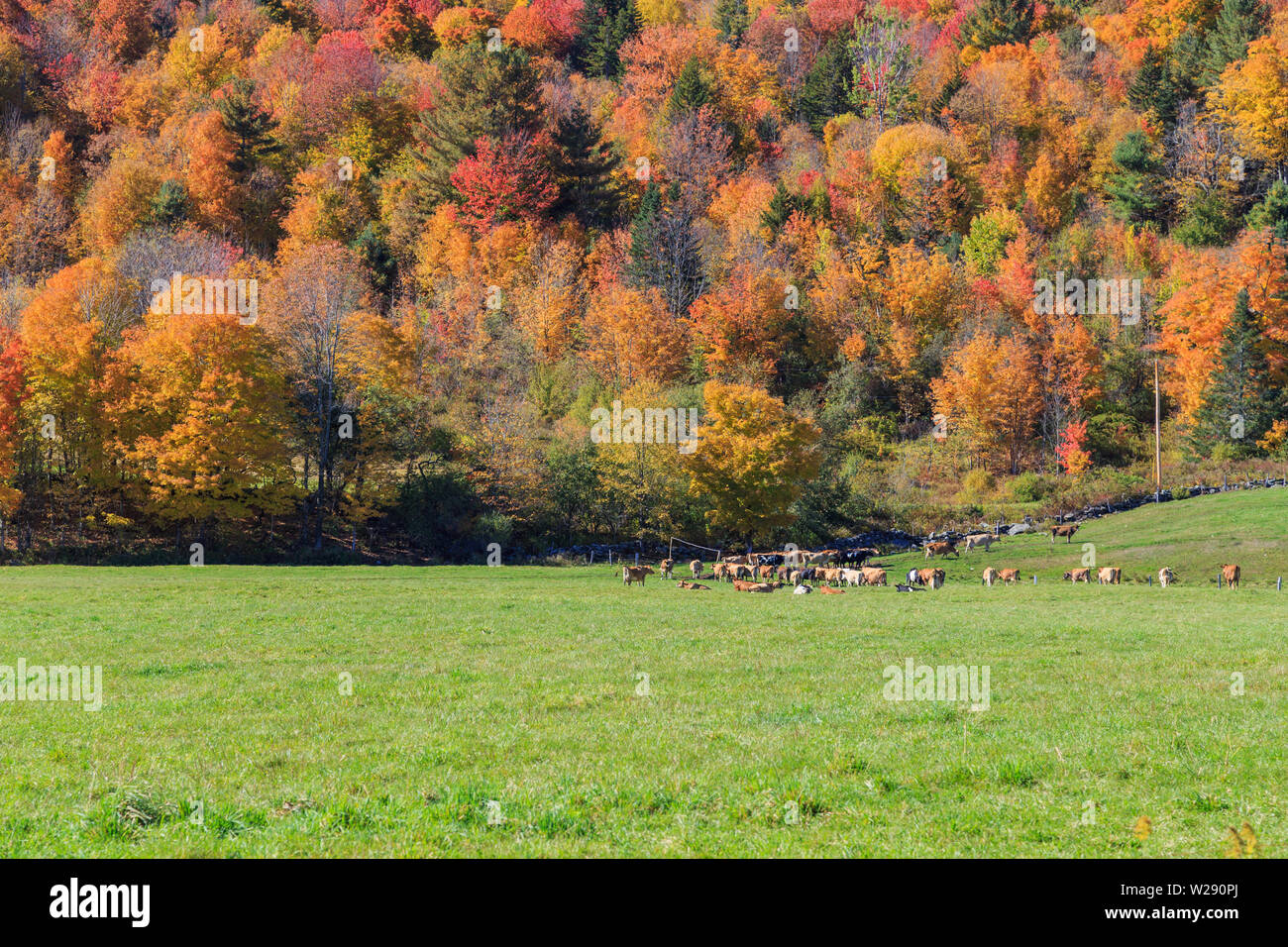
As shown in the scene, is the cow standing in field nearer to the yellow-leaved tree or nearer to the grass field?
the yellow-leaved tree

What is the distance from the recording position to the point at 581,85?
436 ft

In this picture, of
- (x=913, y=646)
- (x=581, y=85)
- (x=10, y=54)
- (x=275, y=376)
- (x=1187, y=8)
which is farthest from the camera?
(x=581, y=85)

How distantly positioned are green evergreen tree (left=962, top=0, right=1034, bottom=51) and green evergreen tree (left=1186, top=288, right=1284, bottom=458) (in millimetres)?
72999

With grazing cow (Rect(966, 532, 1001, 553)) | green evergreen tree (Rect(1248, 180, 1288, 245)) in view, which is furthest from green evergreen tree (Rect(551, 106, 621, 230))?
grazing cow (Rect(966, 532, 1001, 553))

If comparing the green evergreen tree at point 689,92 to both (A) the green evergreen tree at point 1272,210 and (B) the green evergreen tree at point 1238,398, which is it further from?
(B) the green evergreen tree at point 1238,398

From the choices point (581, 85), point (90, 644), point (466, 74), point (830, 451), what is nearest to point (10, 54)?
point (466, 74)

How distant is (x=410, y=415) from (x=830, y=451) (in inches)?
1289

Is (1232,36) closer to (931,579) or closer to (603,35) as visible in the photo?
(603,35)

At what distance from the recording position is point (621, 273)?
9044cm

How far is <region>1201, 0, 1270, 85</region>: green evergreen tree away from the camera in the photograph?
321 feet

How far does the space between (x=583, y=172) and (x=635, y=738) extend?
94631 mm

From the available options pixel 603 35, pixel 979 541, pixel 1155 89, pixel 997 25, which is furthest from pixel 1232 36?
pixel 603 35

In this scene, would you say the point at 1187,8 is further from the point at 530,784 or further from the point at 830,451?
the point at 530,784

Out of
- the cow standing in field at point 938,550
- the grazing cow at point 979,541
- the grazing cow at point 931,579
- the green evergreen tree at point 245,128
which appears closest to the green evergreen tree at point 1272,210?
the grazing cow at point 979,541
